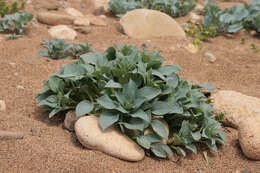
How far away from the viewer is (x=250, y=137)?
280cm

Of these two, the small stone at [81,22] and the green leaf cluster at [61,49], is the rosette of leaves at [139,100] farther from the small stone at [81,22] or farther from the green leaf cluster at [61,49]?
the small stone at [81,22]

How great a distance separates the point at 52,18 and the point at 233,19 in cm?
358

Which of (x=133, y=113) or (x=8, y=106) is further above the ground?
(x=133, y=113)

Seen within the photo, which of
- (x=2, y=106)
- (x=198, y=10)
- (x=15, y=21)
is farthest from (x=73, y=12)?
(x=2, y=106)

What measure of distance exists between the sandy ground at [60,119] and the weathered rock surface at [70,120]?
6 cm

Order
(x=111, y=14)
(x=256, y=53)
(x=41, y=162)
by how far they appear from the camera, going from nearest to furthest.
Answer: (x=41, y=162)
(x=256, y=53)
(x=111, y=14)

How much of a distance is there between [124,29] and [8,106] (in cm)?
295

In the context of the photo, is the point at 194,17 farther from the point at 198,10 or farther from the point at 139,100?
the point at 139,100

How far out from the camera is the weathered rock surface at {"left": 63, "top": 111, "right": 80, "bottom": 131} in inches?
111

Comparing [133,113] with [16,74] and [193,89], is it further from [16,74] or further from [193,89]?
[16,74]

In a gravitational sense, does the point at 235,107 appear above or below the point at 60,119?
above

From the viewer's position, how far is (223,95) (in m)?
3.39

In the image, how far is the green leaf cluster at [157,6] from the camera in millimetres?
6215

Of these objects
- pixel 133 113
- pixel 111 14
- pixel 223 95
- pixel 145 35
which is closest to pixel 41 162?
pixel 133 113
